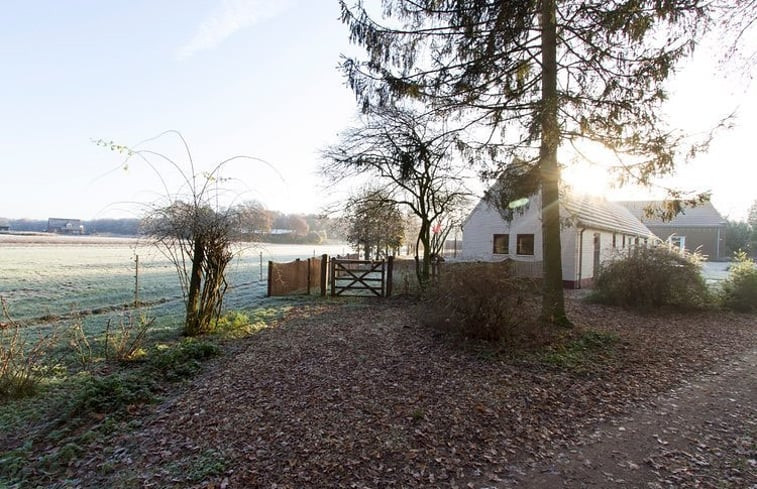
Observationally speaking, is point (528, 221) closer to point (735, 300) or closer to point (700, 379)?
point (735, 300)

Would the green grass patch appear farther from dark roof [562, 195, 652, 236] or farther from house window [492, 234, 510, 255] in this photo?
house window [492, 234, 510, 255]

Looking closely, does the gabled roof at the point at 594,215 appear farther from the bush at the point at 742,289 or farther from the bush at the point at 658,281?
the bush at the point at 742,289

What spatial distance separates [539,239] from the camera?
16.8m

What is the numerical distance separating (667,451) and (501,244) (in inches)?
604

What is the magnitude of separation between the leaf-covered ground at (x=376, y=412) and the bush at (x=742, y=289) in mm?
5706

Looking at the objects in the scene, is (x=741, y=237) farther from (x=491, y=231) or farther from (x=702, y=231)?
(x=491, y=231)

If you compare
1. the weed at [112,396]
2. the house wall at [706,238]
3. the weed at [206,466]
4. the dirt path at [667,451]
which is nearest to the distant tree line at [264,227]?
the weed at [112,396]

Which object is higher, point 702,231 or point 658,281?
point 702,231

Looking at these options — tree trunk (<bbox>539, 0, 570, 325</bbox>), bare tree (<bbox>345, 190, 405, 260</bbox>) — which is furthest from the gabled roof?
tree trunk (<bbox>539, 0, 570, 325</bbox>)

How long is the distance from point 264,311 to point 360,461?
288 inches

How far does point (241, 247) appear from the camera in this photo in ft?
26.0

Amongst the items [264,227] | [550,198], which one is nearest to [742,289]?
[550,198]

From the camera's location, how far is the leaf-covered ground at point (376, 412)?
3.03 meters

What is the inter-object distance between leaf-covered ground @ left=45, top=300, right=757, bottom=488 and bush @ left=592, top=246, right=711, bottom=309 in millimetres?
4256
